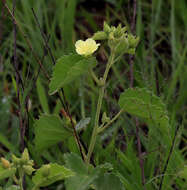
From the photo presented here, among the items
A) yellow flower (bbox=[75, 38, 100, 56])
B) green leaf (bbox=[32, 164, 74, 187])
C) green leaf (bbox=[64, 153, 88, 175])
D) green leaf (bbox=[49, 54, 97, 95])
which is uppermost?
yellow flower (bbox=[75, 38, 100, 56])

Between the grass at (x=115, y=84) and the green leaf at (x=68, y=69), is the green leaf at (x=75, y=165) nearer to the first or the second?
the green leaf at (x=68, y=69)

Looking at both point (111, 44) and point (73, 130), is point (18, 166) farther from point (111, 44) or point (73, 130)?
point (111, 44)

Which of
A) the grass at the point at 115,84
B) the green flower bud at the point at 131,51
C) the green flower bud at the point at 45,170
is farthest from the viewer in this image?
the grass at the point at 115,84

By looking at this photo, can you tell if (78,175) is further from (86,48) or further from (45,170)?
(86,48)

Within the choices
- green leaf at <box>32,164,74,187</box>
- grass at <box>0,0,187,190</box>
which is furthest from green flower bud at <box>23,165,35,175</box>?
grass at <box>0,0,187,190</box>

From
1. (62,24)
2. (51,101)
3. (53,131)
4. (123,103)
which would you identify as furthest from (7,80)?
(123,103)

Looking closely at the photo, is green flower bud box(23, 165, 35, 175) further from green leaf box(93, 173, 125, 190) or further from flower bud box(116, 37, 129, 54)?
Answer: flower bud box(116, 37, 129, 54)

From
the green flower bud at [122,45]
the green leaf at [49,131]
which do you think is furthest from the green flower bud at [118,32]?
the green leaf at [49,131]
